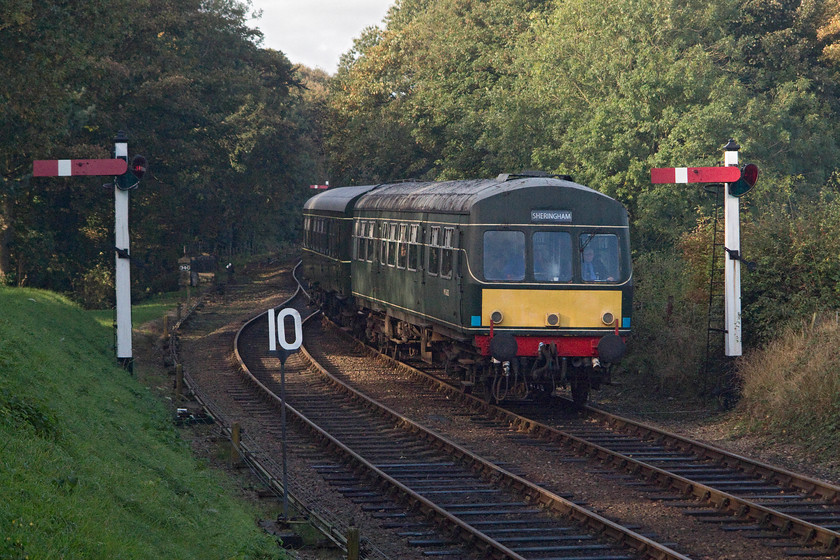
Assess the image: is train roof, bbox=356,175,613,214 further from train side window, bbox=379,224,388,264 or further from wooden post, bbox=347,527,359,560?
wooden post, bbox=347,527,359,560

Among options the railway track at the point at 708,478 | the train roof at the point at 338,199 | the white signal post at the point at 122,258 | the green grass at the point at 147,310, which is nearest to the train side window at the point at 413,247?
the railway track at the point at 708,478

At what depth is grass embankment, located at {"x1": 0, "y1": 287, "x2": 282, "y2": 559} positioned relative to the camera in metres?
6.80

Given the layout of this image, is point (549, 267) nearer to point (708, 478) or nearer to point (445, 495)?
point (708, 478)

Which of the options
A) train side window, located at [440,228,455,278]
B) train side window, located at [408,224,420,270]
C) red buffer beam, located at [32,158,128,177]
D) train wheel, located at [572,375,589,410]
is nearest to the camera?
train wheel, located at [572,375,589,410]

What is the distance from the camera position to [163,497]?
9.13 m

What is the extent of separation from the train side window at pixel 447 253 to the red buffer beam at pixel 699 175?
347cm

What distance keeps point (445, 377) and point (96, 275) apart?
21.5 m

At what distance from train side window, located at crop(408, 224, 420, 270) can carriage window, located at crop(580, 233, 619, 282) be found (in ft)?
12.8

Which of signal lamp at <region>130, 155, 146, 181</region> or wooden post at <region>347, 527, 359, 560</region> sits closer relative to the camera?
wooden post at <region>347, 527, 359, 560</region>

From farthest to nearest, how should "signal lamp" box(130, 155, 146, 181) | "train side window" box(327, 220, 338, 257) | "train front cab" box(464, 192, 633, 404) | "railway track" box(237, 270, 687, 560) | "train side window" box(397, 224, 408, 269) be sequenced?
"train side window" box(327, 220, 338, 257), "train side window" box(397, 224, 408, 269), "signal lamp" box(130, 155, 146, 181), "train front cab" box(464, 192, 633, 404), "railway track" box(237, 270, 687, 560)

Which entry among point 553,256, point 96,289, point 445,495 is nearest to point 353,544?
point 445,495

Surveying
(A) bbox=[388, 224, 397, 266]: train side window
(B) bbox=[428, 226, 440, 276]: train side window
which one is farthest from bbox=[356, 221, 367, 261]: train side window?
(B) bbox=[428, 226, 440, 276]: train side window

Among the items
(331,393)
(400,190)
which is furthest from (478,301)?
(400,190)

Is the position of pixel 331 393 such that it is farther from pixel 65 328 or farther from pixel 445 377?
pixel 65 328
